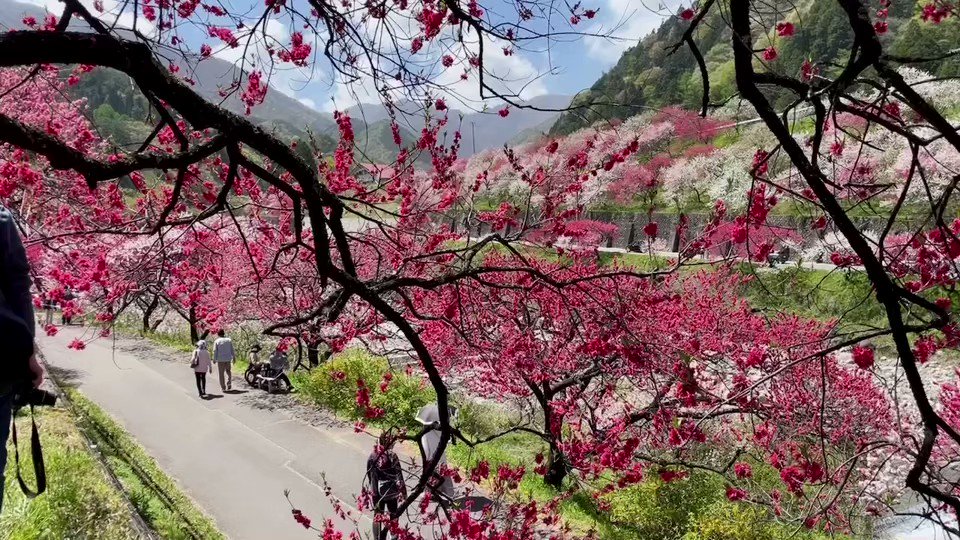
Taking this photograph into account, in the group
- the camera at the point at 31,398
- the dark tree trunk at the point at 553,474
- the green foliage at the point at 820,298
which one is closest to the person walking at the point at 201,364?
the dark tree trunk at the point at 553,474

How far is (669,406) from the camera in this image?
6.78 m

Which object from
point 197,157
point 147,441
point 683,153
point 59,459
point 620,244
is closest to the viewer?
point 197,157

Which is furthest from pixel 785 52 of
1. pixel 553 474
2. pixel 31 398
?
pixel 31 398

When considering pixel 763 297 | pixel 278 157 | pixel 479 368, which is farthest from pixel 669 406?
pixel 763 297

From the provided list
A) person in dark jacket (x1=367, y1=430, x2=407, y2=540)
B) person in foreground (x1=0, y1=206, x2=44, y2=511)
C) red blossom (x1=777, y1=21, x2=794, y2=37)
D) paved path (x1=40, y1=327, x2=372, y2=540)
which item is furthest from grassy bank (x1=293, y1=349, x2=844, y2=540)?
red blossom (x1=777, y1=21, x2=794, y2=37)

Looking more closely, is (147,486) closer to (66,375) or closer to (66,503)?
(66,503)

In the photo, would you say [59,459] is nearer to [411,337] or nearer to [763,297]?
[411,337]

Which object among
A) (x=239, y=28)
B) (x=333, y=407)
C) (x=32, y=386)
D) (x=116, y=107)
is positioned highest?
(x=116, y=107)

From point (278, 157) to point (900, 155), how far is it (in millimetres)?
26994

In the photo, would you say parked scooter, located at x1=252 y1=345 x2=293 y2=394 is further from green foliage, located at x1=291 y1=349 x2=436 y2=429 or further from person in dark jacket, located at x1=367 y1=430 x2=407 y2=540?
person in dark jacket, located at x1=367 y1=430 x2=407 y2=540

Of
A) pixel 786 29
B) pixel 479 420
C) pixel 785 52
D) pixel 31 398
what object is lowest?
pixel 479 420

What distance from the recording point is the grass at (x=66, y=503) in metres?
3.77

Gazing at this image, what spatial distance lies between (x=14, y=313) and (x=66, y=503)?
139 inches

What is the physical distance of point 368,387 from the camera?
34.9ft
